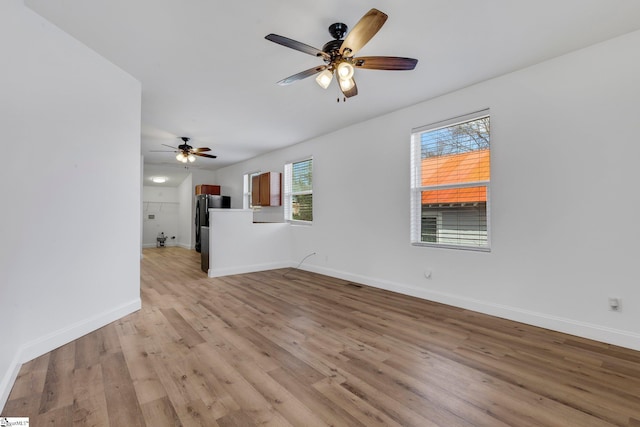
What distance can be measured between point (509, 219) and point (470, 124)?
1207 millimetres

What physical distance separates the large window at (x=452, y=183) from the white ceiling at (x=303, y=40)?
19.8 inches

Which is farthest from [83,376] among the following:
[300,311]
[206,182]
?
[206,182]

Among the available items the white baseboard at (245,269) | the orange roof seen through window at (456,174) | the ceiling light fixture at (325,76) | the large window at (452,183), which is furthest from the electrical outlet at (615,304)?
the white baseboard at (245,269)

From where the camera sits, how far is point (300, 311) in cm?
331

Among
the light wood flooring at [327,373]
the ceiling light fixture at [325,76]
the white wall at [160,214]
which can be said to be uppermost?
the ceiling light fixture at [325,76]

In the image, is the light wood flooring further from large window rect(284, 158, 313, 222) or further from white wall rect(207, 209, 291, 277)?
large window rect(284, 158, 313, 222)

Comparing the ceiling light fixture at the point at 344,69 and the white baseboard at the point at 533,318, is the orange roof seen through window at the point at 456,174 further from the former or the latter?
the ceiling light fixture at the point at 344,69

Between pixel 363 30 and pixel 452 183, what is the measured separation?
7.53ft

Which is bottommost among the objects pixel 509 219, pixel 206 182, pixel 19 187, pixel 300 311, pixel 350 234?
pixel 300 311

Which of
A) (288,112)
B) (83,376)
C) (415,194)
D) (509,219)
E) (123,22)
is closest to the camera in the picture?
(83,376)

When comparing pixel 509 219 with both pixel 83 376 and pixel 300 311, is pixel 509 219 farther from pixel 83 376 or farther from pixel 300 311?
pixel 83 376

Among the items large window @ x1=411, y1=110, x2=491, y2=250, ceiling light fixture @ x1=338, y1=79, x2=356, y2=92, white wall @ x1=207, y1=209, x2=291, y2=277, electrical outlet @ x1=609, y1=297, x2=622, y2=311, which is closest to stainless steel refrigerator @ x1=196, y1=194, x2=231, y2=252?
white wall @ x1=207, y1=209, x2=291, y2=277

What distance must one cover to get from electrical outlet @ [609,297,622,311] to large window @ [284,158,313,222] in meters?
4.31

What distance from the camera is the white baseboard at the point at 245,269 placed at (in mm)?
5078
